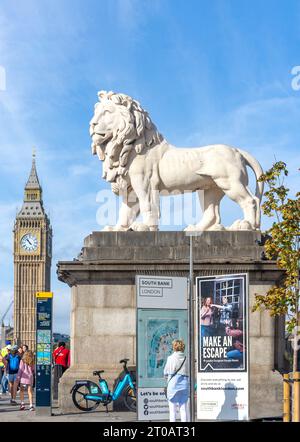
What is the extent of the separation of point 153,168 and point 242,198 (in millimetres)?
2184

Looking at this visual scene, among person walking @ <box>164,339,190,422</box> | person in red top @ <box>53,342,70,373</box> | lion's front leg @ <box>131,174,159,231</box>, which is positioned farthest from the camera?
person in red top @ <box>53,342,70,373</box>

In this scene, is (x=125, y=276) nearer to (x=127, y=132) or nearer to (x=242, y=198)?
A: (x=242, y=198)

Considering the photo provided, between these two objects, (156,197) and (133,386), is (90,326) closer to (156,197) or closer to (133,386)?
(133,386)

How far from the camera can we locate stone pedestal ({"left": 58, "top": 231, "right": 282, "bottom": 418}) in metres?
23.1

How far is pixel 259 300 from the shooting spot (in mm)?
22734

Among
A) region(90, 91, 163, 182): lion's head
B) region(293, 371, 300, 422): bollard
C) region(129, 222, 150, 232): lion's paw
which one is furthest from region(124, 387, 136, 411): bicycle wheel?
region(293, 371, 300, 422): bollard

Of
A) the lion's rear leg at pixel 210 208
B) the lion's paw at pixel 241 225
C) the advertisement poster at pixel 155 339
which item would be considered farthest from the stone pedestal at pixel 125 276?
the advertisement poster at pixel 155 339

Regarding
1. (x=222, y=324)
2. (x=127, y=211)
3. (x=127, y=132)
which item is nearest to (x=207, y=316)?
(x=222, y=324)

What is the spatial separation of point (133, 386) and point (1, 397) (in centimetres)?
1007

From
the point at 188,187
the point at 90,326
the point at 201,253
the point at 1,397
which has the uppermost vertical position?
the point at 188,187

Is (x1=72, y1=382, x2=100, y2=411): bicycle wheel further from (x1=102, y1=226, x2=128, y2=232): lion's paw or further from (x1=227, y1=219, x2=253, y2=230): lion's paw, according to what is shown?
(x1=227, y1=219, x2=253, y2=230): lion's paw
